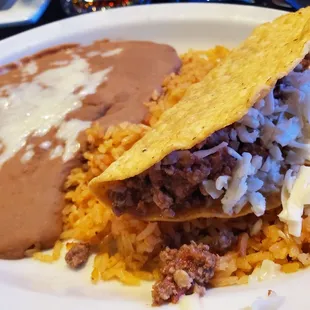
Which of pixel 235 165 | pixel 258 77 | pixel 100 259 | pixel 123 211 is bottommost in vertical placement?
pixel 100 259

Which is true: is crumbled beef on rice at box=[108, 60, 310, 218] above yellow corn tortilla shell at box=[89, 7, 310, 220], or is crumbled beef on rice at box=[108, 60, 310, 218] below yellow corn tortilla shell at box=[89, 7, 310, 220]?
below

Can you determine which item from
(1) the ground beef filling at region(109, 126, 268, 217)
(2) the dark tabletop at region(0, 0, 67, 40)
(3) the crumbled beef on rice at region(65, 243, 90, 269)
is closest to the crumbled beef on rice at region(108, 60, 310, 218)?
(1) the ground beef filling at region(109, 126, 268, 217)

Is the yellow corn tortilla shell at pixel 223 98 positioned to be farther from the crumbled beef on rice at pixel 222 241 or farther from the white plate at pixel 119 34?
the white plate at pixel 119 34

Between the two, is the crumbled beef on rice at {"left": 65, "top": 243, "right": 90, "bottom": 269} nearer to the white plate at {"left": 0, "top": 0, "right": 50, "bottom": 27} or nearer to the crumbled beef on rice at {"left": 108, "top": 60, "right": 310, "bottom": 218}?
the crumbled beef on rice at {"left": 108, "top": 60, "right": 310, "bottom": 218}

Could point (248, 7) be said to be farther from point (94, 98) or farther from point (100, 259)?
point (100, 259)

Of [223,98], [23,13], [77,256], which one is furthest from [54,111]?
[23,13]

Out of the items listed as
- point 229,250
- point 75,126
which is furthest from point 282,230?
point 75,126
